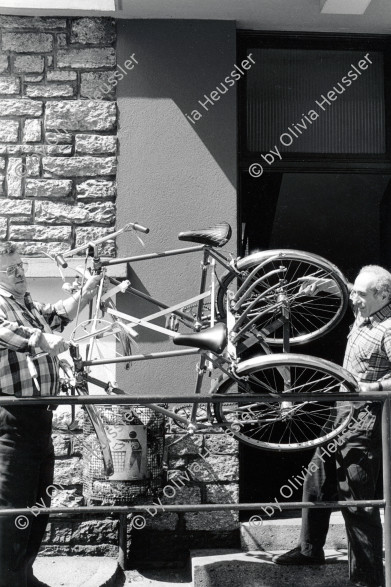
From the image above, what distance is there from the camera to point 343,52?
239 inches

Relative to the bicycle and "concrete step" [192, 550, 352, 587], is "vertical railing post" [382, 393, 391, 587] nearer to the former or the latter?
the bicycle

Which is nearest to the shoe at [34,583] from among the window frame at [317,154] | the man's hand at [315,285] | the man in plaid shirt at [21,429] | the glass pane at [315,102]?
the man in plaid shirt at [21,429]

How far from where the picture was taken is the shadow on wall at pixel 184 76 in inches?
225

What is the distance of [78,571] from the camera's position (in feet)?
16.9

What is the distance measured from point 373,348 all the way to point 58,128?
279 cm

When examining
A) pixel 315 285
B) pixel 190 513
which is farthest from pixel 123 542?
pixel 315 285

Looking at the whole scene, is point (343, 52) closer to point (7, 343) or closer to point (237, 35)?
point (237, 35)

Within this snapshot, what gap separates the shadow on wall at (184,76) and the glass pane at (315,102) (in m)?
0.30

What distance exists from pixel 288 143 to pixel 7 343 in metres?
2.89

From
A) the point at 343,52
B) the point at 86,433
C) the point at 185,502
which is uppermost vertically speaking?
the point at 343,52

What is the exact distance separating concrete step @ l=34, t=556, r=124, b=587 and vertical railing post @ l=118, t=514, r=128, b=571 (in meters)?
0.05

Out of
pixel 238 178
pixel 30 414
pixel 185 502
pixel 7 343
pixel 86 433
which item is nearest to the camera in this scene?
pixel 7 343

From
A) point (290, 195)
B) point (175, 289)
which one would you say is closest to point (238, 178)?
point (290, 195)

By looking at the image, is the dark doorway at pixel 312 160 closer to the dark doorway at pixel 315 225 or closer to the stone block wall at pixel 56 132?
the dark doorway at pixel 315 225
